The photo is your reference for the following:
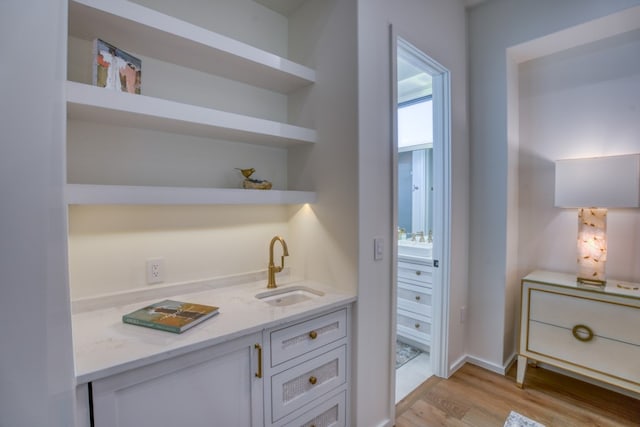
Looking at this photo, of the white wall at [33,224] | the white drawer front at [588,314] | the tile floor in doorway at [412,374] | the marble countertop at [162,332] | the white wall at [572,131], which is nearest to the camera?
the white wall at [33,224]

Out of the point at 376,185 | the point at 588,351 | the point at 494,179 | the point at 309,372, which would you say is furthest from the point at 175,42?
the point at 588,351

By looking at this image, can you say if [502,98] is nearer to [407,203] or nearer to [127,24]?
[407,203]

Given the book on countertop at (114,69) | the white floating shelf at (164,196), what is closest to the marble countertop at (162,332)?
the white floating shelf at (164,196)

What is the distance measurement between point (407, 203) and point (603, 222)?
1.68 m

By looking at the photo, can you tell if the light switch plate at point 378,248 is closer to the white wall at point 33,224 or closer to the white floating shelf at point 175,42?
the white floating shelf at point 175,42

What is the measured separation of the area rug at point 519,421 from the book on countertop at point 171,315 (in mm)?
1843

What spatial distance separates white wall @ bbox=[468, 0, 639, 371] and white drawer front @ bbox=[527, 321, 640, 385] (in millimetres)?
259

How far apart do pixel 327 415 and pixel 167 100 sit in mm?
1677

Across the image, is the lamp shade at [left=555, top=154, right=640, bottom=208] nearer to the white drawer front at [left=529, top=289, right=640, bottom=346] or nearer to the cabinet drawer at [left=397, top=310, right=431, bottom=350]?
the white drawer front at [left=529, top=289, right=640, bottom=346]

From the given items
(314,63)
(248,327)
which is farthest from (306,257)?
(314,63)

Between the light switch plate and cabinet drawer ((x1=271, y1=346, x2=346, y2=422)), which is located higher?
the light switch plate

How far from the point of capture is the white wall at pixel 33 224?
0.69 m

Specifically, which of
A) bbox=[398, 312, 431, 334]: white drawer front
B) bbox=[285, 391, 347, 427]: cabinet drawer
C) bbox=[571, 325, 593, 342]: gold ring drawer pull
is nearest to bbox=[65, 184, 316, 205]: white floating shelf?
bbox=[285, 391, 347, 427]: cabinet drawer

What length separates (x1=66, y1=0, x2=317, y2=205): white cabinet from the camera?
1.08 metres
